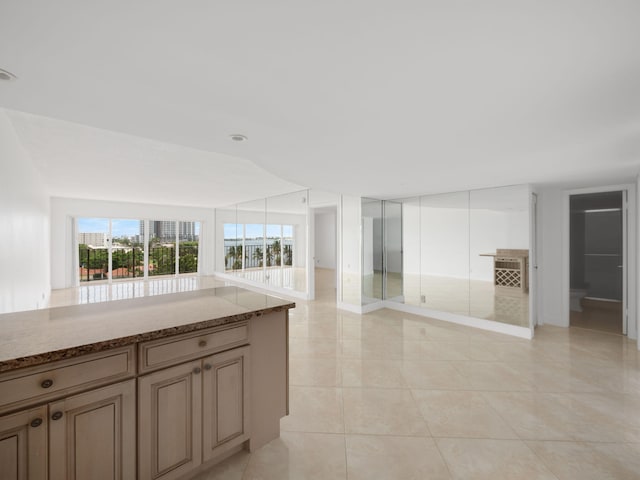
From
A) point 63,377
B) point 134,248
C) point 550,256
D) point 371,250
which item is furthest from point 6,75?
point 134,248

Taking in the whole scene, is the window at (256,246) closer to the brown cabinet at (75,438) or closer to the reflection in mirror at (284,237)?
the reflection in mirror at (284,237)

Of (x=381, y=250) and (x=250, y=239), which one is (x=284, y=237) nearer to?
(x=250, y=239)

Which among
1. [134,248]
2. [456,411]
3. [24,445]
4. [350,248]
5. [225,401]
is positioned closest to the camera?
[24,445]

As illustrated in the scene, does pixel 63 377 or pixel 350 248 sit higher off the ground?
pixel 350 248

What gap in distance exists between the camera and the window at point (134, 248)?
29.3ft

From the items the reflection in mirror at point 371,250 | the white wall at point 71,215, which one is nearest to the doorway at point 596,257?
the reflection in mirror at point 371,250

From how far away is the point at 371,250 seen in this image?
591 centimetres

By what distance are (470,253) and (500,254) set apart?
1.46 feet

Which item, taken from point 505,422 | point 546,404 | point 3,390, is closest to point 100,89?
point 3,390

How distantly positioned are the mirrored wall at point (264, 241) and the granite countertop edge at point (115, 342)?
19.0 ft

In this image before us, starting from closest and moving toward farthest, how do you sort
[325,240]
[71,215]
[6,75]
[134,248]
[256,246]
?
[6,75] < [71,215] < [134,248] < [256,246] < [325,240]

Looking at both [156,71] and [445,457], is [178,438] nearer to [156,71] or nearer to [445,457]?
[445,457]

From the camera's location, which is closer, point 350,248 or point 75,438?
point 75,438

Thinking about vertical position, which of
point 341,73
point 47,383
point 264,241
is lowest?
point 47,383
